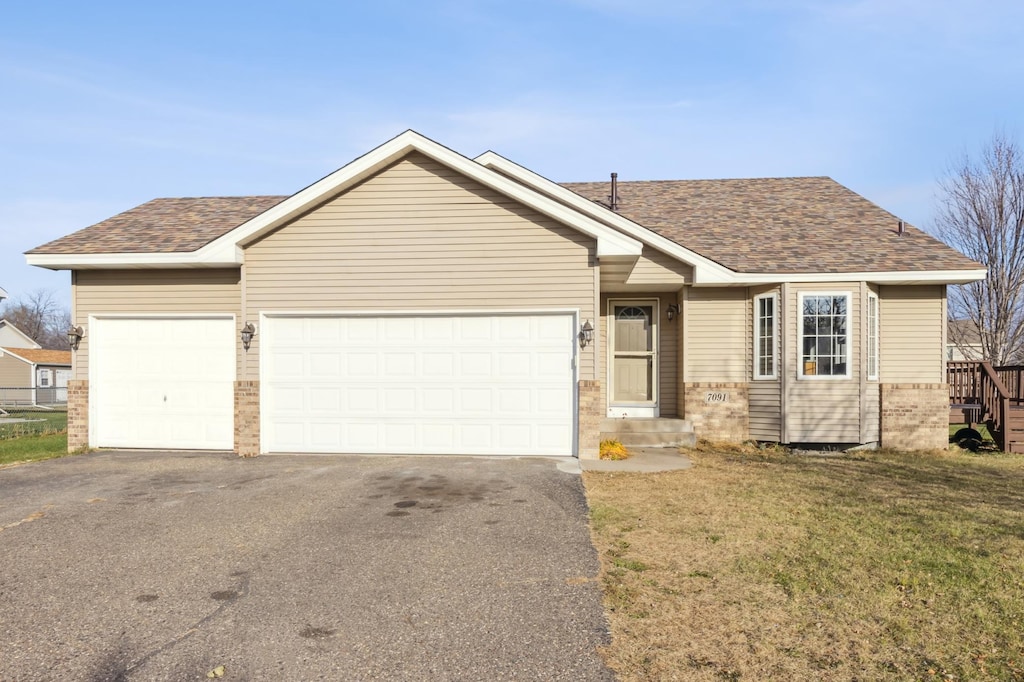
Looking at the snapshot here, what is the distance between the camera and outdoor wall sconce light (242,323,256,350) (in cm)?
1071

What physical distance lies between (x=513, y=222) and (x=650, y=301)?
4407 mm

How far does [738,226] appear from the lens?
14.2 metres

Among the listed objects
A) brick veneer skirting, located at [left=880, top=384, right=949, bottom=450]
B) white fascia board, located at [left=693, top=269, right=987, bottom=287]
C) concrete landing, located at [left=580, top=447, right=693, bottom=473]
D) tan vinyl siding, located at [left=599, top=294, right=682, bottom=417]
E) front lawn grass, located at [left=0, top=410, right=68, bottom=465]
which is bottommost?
front lawn grass, located at [left=0, top=410, right=68, bottom=465]

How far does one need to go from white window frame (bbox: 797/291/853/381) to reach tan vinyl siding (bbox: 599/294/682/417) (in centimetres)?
228

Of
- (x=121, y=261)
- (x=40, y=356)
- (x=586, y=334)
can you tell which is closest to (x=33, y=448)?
(x=121, y=261)

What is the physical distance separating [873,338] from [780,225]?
2.97m

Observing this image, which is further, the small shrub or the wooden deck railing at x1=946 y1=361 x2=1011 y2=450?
the wooden deck railing at x1=946 y1=361 x2=1011 y2=450

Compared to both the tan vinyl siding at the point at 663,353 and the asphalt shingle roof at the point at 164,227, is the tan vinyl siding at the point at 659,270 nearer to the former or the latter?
the tan vinyl siding at the point at 663,353

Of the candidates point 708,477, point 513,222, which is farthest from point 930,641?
point 513,222

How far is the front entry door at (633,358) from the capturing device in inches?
539

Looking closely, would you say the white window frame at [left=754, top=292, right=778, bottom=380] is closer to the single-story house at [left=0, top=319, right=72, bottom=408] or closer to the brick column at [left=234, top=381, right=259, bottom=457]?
the brick column at [left=234, top=381, right=259, bottom=457]

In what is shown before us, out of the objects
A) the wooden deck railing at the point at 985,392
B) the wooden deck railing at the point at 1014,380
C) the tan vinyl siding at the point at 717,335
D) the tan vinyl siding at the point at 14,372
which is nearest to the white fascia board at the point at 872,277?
the tan vinyl siding at the point at 717,335

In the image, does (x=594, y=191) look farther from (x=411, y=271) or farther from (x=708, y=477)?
(x=708, y=477)

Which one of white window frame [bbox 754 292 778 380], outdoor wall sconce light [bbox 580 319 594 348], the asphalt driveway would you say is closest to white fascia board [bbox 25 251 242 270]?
the asphalt driveway
